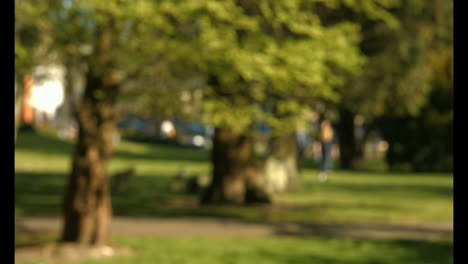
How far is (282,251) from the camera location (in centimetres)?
1442

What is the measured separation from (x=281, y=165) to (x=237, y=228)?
468 inches

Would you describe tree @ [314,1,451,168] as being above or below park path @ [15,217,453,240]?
above

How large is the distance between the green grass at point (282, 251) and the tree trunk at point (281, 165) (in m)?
12.4

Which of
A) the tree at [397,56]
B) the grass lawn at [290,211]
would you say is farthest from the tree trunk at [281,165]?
the tree at [397,56]

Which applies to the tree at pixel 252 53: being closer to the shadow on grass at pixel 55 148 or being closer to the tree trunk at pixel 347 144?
the tree trunk at pixel 347 144

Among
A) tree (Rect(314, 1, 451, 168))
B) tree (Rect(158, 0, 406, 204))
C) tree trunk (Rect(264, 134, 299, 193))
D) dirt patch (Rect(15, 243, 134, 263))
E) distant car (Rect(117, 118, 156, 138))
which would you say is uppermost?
tree (Rect(314, 1, 451, 168))

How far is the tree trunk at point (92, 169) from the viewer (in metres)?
13.7

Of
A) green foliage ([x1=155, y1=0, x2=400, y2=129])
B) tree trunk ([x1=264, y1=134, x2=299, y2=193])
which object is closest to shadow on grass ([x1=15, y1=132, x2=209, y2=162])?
tree trunk ([x1=264, y1=134, x2=299, y2=193])

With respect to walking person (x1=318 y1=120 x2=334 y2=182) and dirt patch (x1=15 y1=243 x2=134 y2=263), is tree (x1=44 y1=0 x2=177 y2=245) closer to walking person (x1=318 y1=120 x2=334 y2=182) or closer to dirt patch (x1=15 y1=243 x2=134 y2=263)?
dirt patch (x1=15 y1=243 x2=134 y2=263)

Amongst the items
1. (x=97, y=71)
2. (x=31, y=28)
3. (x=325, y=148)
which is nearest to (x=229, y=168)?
(x=31, y=28)

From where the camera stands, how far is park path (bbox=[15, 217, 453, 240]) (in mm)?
16766

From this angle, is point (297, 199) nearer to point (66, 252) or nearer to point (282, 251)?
point (282, 251)

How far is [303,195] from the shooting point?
90.7 feet

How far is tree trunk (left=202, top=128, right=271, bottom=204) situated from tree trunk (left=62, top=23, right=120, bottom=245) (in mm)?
9010
